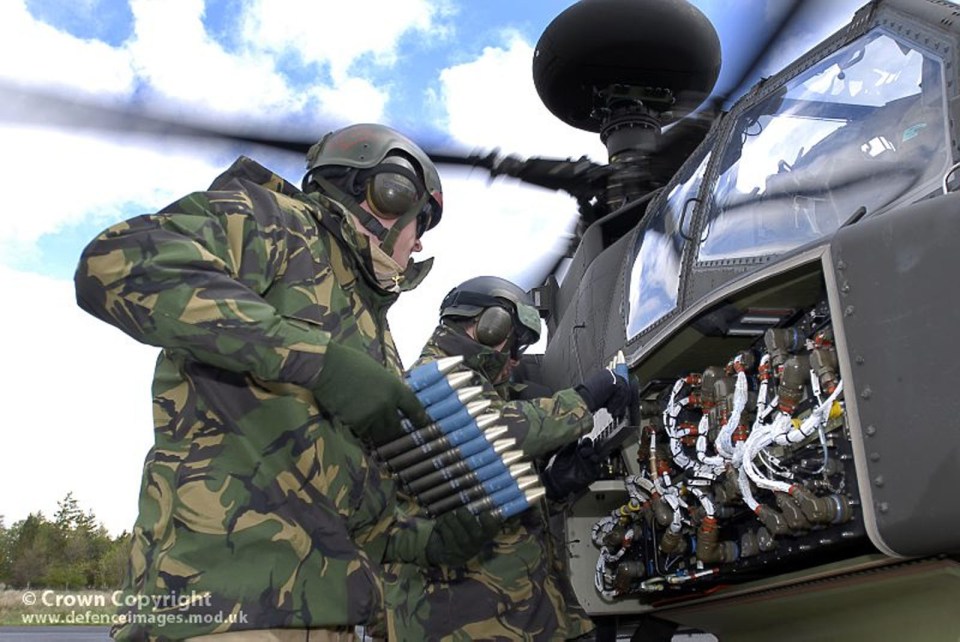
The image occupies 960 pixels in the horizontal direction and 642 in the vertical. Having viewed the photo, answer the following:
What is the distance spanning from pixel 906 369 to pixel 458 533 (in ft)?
4.60

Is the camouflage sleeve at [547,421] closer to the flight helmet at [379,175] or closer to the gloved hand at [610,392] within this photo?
the gloved hand at [610,392]

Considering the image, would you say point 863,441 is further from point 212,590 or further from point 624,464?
point 624,464

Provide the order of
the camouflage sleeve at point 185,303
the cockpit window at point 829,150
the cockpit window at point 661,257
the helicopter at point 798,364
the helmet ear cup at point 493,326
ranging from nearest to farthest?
the camouflage sleeve at point 185,303, the helicopter at point 798,364, the cockpit window at point 829,150, the cockpit window at point 661,257, the helmet ear cup at point 493,326

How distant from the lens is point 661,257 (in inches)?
171

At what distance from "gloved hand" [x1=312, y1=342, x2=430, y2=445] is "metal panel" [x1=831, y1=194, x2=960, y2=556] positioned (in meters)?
1.29

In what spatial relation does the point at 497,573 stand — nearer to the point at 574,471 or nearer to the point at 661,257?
the point at 574,471

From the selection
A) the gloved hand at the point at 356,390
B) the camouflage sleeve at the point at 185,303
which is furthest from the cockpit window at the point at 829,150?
the camouflage sleeve at the point at 185,303

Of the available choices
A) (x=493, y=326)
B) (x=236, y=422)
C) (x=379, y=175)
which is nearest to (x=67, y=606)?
(x=236, y=422)

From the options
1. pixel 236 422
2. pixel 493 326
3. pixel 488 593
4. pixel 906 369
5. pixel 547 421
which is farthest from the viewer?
pixel 493 326

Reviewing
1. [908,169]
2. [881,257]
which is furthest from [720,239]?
[881,257]

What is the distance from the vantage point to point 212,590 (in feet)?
6.36

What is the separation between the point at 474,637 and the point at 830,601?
6.20 feet

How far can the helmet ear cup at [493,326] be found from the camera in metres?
4.99

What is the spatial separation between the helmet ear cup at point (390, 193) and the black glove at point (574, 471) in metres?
2.46
